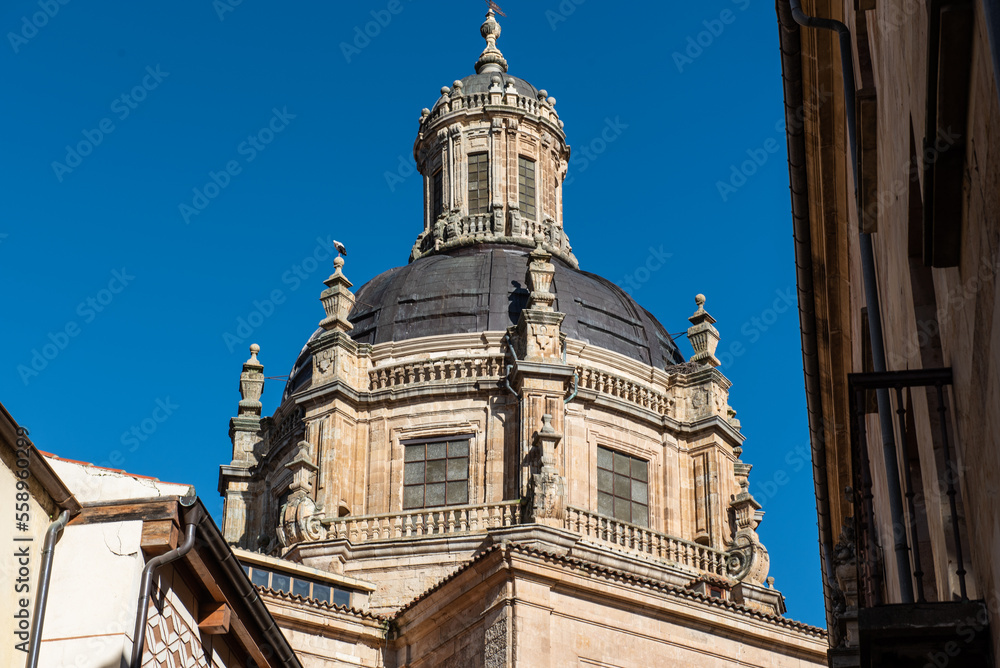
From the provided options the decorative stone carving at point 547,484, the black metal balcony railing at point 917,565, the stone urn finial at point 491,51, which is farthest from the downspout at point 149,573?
the stone urn finial at point 491,51

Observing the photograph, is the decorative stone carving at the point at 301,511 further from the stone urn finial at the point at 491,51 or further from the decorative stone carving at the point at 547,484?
the stone urn finial at the point at 491,51

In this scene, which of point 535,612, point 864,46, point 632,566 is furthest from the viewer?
point 632,566

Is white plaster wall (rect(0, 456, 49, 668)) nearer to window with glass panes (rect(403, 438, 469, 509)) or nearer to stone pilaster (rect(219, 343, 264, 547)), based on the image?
window with glass panes (rect(403, 438, 469, 509))

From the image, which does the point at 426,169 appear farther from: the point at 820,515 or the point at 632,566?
the point at 820,515

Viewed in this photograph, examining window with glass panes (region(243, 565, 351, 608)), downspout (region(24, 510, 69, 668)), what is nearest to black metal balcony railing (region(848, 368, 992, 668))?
downspout (region(24, 510, 69, 668))

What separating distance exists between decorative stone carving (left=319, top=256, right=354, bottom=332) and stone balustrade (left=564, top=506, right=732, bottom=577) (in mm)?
8547

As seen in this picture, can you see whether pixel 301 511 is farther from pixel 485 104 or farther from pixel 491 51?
pixel 491 51

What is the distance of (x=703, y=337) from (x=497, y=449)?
302 inches

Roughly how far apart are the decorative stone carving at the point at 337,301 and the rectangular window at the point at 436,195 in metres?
5.44

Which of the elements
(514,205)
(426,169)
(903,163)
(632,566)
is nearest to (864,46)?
(903,163)

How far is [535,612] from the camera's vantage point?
87.8ft

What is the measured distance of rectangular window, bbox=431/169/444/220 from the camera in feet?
145

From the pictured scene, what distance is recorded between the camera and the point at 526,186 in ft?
144

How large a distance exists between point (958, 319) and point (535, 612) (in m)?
19.7
